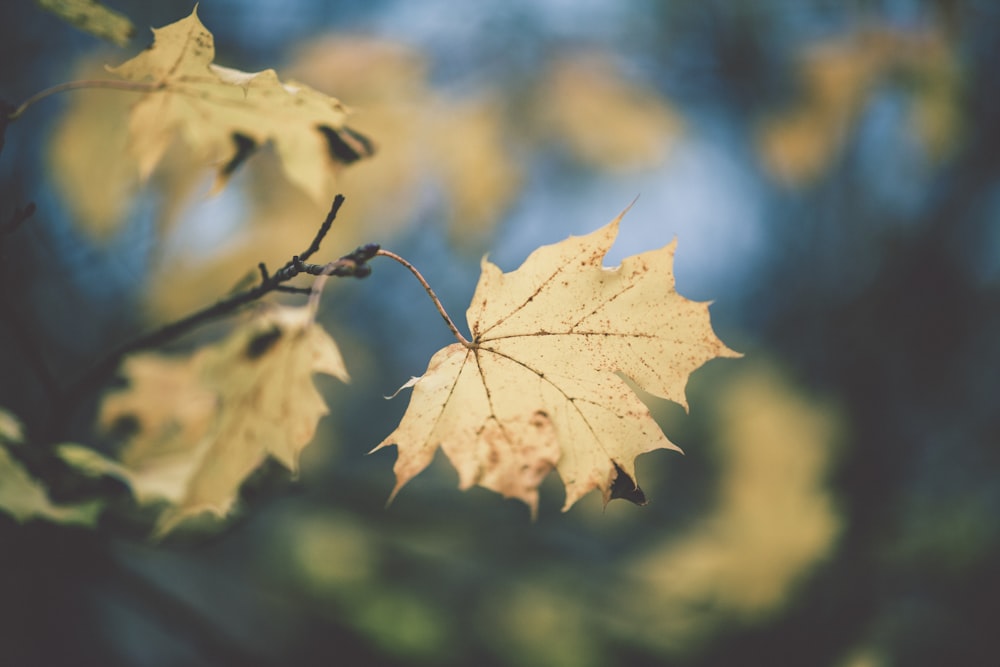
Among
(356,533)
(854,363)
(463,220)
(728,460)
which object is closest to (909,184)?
(854,363)

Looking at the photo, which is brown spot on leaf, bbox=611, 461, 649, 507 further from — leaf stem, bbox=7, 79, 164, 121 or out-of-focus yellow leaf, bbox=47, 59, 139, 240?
out-of-focus yellow leaf, bbox=47, 59, 139, 240

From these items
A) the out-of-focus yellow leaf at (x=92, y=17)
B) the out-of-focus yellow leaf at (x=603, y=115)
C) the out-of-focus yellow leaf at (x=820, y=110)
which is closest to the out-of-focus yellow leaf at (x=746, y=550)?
the out-of-focus yellow leaf at (x=820, y=110)

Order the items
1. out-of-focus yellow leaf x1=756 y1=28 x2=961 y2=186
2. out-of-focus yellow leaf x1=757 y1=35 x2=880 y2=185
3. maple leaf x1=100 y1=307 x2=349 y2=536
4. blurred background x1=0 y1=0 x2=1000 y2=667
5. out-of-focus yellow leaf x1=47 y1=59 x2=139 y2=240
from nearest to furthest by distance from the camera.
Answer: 1. maple leaf x1=100 y1=307 x2=349 y2=536
2. out-of-focus yellow leaf x1=47 y1=59 x2=139 y2=240
3. blurred background x1=0 y1=0 x2=1000 y2=667
4. out-of-focus yellow leaf x1=756 y1=28 x2=961 y2=186
5. out-of-focus yellow leaf x1=757 y1=35 x2=880 y2=185

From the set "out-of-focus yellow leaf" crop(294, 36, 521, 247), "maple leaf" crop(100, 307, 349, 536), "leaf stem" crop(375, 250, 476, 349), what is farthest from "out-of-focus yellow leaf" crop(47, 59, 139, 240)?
"leaf stem" crop(375, 250, 476, 349)

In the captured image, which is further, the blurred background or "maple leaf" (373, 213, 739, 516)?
the blurred background

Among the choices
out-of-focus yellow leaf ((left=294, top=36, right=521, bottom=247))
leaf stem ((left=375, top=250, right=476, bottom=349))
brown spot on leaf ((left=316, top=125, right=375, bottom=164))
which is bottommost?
leaf stem ((left=375, top=250, right=476, bottom=349))

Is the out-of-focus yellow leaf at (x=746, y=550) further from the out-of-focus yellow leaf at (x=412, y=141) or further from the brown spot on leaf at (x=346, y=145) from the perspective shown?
the brown spot on leaf at (x=346, y=145)

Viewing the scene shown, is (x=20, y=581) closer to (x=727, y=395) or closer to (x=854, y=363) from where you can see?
(x=727, y=395)

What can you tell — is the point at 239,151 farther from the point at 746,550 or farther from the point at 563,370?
the point at 746,550
